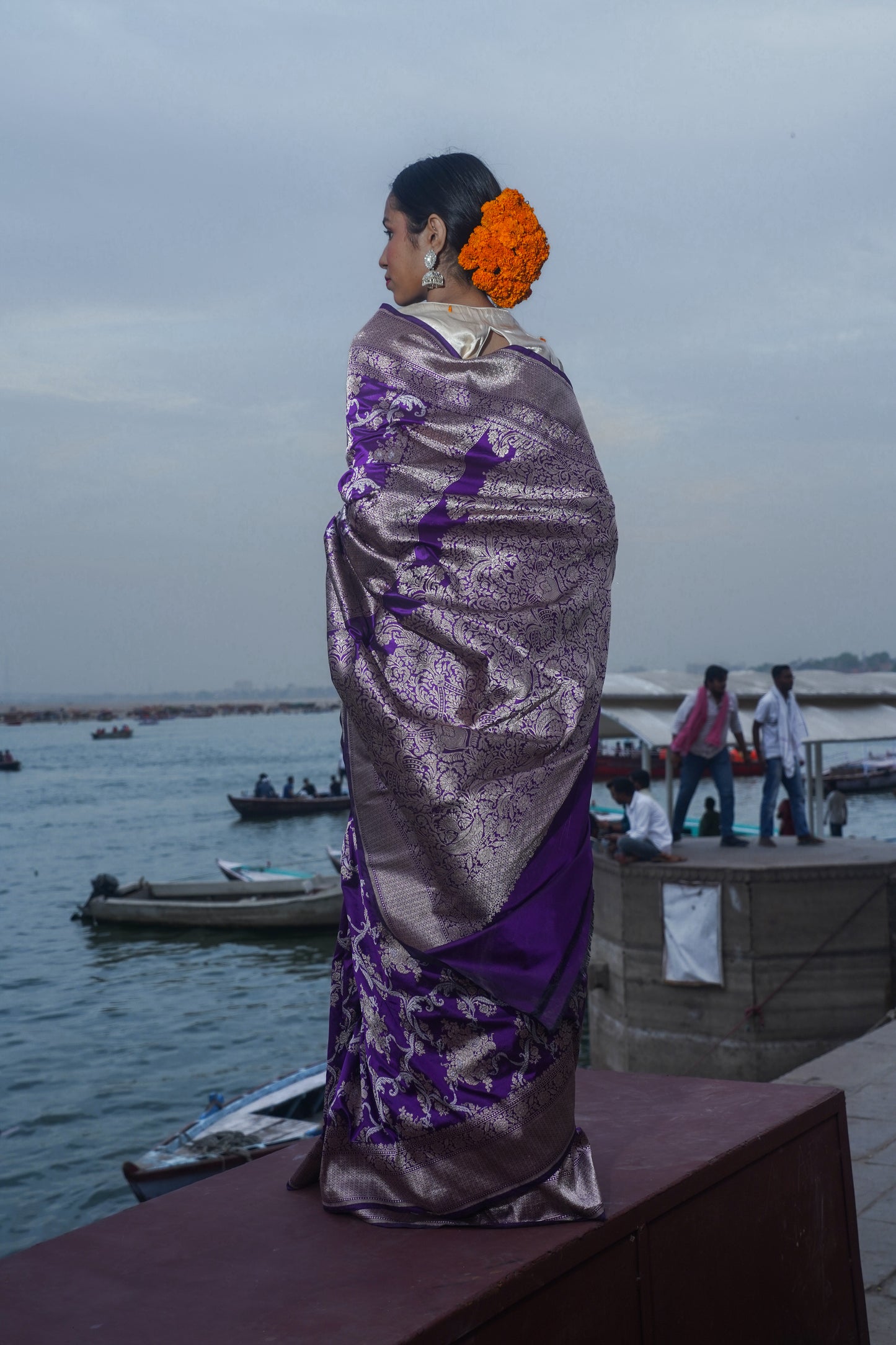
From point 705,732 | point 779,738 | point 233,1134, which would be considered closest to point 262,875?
point 233,1134

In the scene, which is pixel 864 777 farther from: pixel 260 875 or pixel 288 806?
pixel 260 875

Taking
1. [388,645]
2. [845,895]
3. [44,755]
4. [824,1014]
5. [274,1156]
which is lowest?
[44,755]

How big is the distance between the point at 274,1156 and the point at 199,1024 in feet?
54.0

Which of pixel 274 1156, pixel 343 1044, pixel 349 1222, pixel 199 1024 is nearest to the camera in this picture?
pixel 349 1222

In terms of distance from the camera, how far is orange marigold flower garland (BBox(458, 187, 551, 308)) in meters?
2.12

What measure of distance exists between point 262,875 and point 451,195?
1003 inches

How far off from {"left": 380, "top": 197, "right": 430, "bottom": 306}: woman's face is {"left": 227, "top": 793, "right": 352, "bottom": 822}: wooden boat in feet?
132

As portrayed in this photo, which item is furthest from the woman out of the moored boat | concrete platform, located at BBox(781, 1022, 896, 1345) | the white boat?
the moored boat

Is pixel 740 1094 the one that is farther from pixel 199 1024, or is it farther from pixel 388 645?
pixel 199 1024

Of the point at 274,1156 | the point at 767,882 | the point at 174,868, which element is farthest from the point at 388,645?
the point at 174,868

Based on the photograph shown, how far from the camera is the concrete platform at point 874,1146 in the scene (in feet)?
10.6

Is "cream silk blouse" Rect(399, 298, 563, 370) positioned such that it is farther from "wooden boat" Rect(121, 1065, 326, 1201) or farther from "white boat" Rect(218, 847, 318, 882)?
"white boat" Rect(218, 847, 318, 882)

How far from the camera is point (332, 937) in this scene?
2280 cm

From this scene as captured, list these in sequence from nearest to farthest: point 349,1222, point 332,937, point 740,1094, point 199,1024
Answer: point 349,1222
point 740,1094
point 199,1024
point 332,937
